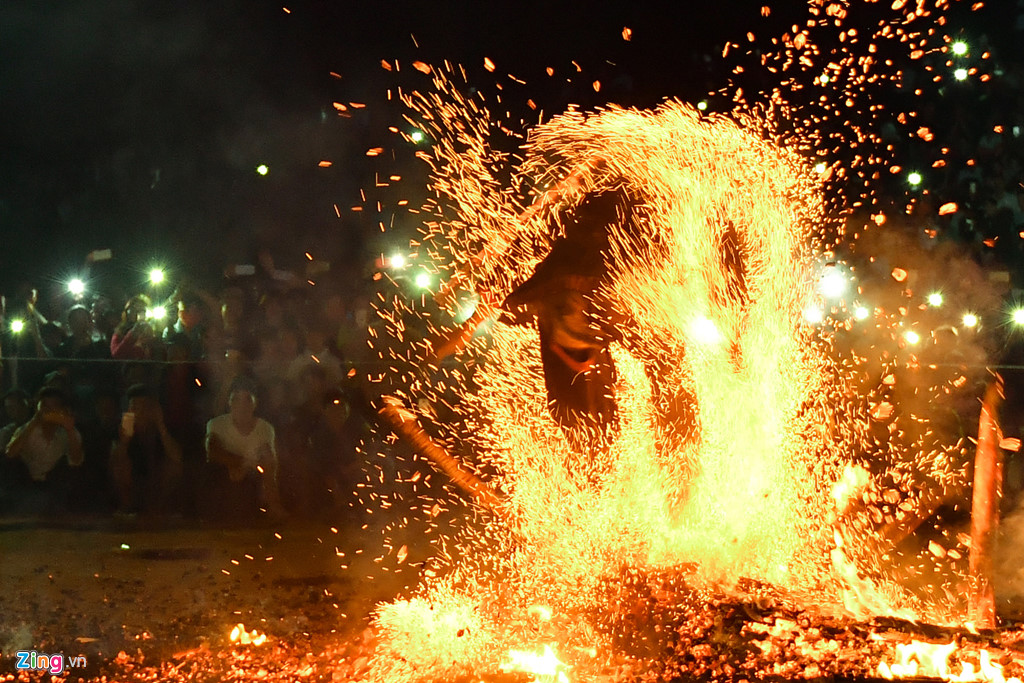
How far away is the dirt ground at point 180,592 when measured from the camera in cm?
466

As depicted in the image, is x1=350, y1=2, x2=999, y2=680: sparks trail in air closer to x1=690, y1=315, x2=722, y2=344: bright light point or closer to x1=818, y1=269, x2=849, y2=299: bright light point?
x1=690, y1=315, x2=722, y2=344: bright light point

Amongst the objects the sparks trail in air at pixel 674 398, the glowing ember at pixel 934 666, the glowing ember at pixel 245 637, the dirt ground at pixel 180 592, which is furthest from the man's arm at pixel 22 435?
the glowing ember at pixel 934 666

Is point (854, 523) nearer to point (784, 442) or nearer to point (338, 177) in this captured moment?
point (784, 442)

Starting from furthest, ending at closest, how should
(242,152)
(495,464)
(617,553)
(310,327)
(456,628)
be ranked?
(242,152) → (310,327) → (495,464) → (617,553) → (456,628)

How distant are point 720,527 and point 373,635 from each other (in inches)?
78.9

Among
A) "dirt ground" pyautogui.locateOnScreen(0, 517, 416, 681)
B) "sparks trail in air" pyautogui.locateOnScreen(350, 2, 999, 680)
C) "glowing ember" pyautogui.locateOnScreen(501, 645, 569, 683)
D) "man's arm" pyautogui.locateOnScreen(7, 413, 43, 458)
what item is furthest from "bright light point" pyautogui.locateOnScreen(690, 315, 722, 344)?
"man's arm" pyautogui.locateOnScreen(7, 413, 43, 458)

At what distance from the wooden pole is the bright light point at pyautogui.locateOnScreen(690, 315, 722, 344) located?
156cm

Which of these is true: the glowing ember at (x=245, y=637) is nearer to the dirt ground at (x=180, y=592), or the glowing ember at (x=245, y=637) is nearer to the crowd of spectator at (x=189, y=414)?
the dirt ground at (x=180, y=592)

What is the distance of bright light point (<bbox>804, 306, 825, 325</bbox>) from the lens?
22.2 ft

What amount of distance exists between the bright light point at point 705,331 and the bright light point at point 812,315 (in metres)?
0.90

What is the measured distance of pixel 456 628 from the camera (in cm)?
478

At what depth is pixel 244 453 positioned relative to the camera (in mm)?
7875

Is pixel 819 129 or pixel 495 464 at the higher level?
pixel 819 129

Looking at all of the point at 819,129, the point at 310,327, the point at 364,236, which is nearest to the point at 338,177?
the point at 364,236
